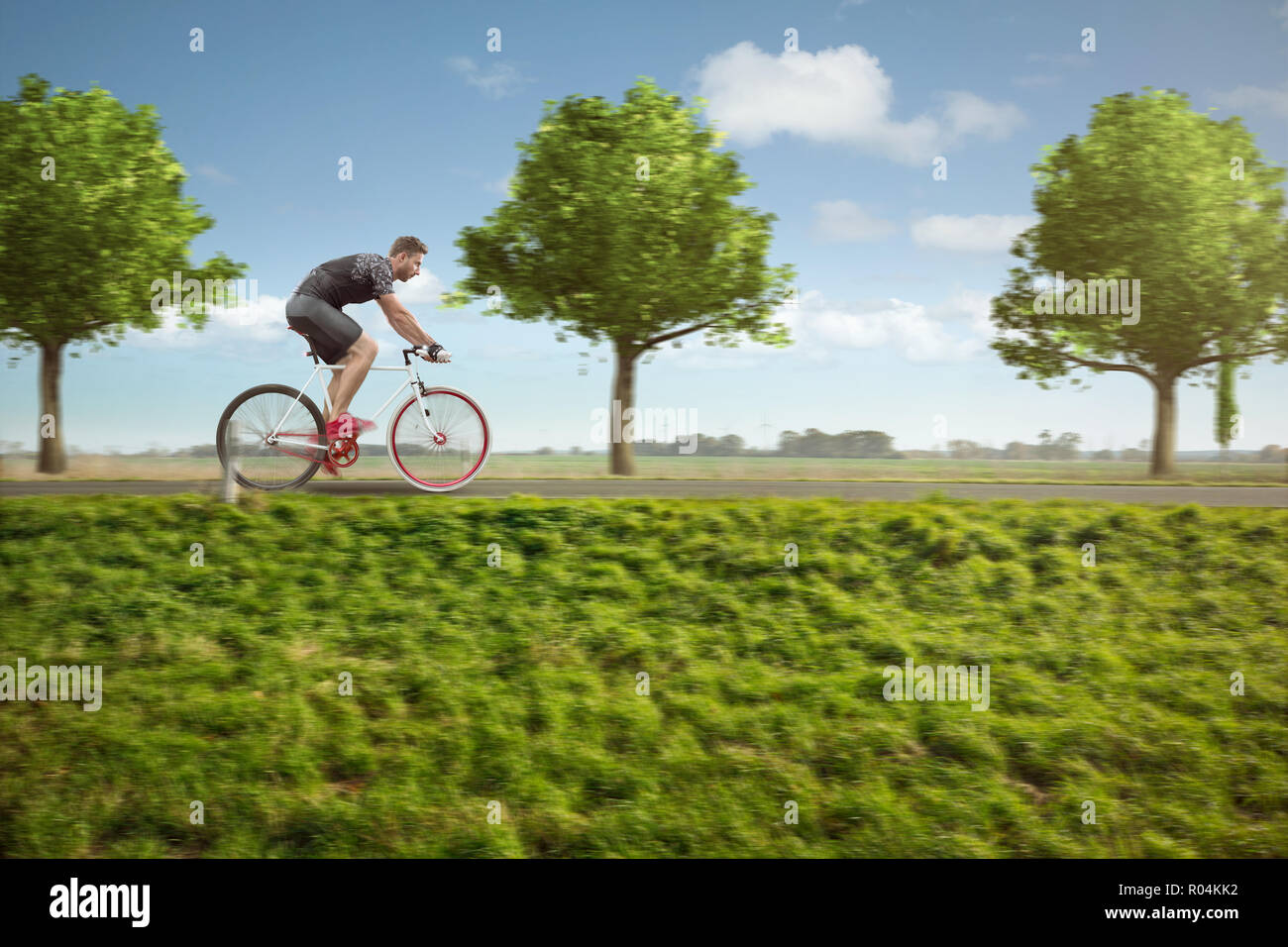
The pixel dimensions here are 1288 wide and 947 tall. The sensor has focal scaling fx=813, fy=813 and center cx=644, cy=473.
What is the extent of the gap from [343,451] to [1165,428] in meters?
26.1

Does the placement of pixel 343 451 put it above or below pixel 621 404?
below

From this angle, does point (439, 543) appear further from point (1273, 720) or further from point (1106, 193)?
point (1106, 193)

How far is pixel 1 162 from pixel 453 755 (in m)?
22.4

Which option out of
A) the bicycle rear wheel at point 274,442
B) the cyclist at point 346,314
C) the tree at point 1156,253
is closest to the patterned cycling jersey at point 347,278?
the cyclist at point 346,314

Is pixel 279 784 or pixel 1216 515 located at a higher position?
pixel 1216 515

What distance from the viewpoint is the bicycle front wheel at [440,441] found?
9.40 metres

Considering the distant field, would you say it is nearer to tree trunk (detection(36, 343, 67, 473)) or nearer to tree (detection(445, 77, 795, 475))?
tree trunk (detection(36, 343, 67, 473))

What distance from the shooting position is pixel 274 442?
9.02 m

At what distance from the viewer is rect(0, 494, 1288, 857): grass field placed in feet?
19.3

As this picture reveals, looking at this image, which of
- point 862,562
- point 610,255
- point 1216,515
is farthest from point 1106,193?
point 862,562

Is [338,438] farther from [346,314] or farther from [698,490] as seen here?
[698,490]

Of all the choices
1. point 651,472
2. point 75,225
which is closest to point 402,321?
point 651,472

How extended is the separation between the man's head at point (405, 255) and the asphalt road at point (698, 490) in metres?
2.67

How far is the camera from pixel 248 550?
8.51 m
